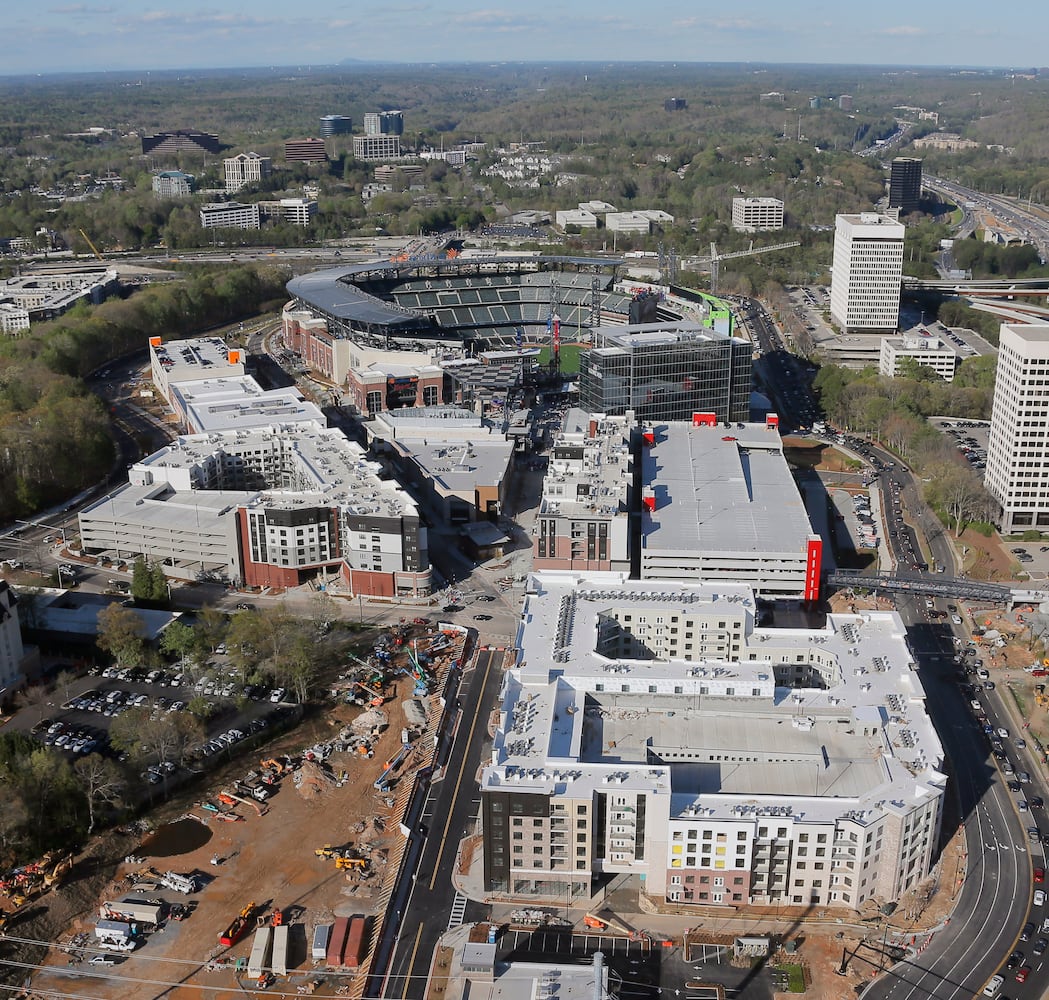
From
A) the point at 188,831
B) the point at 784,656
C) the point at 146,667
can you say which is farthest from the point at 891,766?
the point at 146,667

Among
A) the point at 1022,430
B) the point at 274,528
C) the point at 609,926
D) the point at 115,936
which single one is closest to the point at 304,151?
the point at 274,528

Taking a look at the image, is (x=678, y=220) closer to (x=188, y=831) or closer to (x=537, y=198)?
(x=537, y=198)

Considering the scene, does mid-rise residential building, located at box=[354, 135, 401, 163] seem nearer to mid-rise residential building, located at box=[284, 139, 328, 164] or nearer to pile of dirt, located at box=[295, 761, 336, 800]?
mid-rise residential building, located at box=[284, 139, 328, 164]

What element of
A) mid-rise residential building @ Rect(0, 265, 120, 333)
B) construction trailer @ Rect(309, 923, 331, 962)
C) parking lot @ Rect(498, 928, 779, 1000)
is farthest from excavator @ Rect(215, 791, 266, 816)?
mid-rise residential building @ Rect(0, 265, 120, 333)

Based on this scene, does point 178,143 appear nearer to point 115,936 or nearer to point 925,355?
point 925,355

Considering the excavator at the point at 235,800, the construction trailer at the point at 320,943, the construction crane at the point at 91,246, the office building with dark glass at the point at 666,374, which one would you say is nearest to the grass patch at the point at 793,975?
the construction trailer at the point at 320,943

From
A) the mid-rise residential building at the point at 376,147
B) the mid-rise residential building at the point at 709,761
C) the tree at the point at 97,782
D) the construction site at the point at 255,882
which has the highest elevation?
the mid-rise residential building at the point at 376,147

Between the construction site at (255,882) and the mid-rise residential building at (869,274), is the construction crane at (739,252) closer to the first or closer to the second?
the mid-rise residential building at (869,274)

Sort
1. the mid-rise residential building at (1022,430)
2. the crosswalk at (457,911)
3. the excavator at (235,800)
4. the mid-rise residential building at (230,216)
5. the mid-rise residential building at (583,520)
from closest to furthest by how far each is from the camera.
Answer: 1. the crosswalk at (457,911)
2. the excavator at (235,800)
3. the mid-rise residential building at (583,520)
4. the mid-rise residential building at (1022,430)
5. the mid-rise residential building at (230,216)
